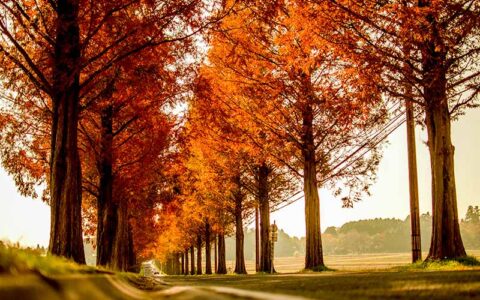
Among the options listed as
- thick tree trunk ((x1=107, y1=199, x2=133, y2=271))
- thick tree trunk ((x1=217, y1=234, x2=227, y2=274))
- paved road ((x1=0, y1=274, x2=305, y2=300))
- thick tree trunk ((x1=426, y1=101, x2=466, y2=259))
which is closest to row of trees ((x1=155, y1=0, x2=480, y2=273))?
thick tree trunk ((x1=426, y1=101, x2=466, y2=259))

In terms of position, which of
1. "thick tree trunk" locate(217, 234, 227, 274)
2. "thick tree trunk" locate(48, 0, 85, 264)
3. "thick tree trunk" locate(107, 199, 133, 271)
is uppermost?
"thick tree trunk" locate(48, 0, 85, 264)

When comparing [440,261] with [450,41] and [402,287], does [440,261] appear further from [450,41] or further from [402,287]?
[402,287]

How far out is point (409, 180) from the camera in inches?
598

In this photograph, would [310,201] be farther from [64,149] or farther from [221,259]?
[221,259]

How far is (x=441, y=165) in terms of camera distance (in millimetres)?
11383

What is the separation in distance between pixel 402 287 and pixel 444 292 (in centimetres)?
47

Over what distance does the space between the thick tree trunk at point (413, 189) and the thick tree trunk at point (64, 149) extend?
9.21m

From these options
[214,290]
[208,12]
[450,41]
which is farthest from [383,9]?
[214,290]

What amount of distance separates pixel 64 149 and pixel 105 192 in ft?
23.8

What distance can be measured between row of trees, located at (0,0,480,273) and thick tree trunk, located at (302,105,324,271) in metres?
0.04

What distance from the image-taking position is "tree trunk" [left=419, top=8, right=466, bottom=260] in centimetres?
1116

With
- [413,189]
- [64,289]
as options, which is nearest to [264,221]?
[413,189]

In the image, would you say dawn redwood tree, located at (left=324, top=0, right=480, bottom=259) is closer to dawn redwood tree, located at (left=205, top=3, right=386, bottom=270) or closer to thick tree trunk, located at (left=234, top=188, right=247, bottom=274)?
dawn redwood tree, located at (left=205, top=3, right=386, bottom=270)

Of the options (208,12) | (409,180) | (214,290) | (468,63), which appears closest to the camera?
(214,290)
